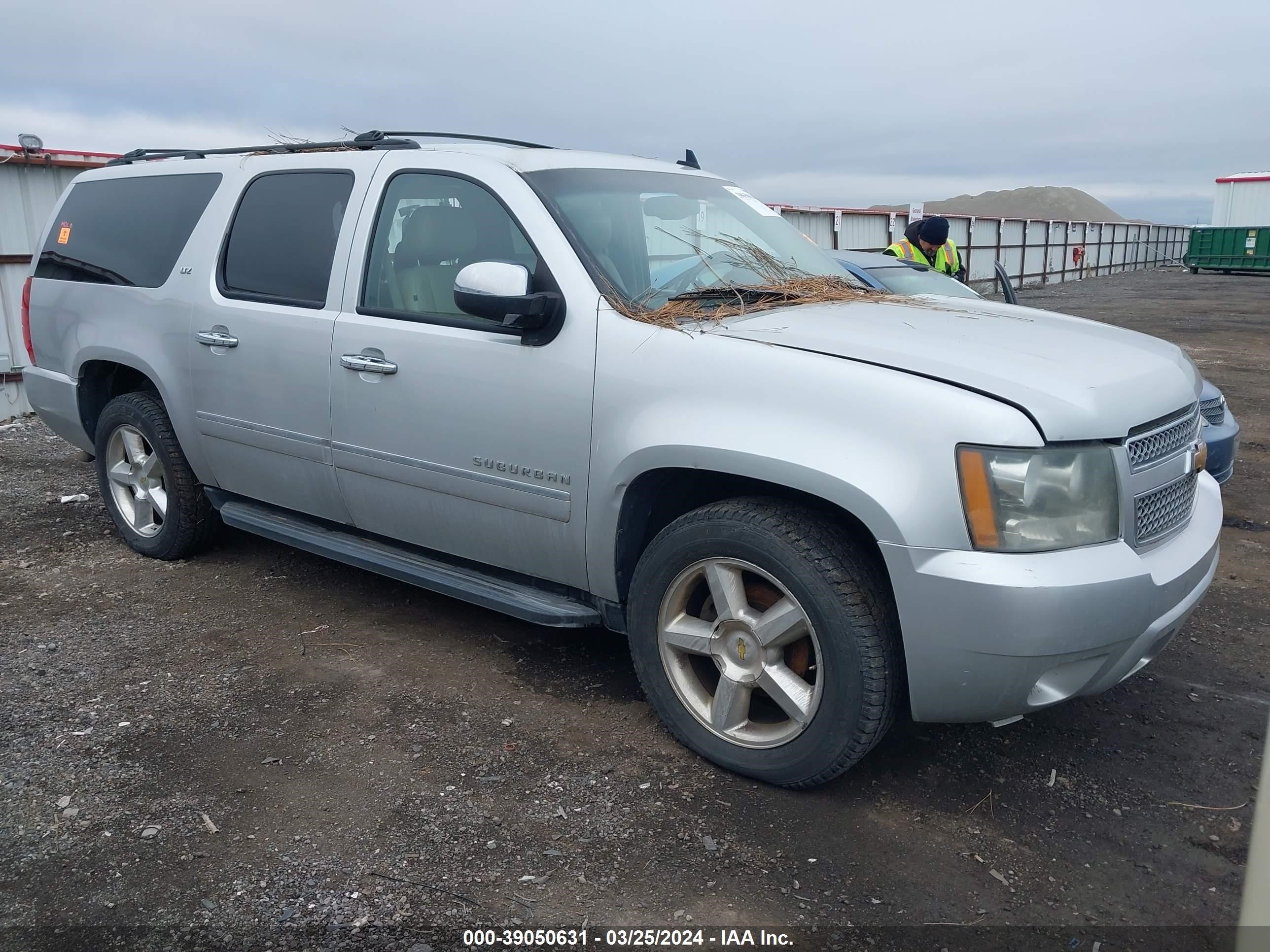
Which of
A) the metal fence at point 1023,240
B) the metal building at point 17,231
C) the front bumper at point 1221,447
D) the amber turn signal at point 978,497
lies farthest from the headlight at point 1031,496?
the metal building at point 17,231

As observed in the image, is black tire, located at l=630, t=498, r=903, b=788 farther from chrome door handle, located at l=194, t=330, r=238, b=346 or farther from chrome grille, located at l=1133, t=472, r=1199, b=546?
chrome door handle, located at l=194, t=330, r=238, b=346

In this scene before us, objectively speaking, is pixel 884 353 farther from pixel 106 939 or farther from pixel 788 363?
pixel 106 939

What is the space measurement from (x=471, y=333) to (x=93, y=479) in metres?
4.59

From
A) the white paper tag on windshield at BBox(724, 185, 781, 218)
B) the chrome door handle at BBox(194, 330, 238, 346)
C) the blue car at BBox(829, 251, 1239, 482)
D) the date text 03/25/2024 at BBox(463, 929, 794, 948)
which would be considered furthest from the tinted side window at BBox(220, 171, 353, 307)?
the blue car at BBox(829, 251, 1239, 482)

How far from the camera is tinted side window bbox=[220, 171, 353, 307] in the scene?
399 centimetres

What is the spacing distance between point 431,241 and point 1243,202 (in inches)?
1771

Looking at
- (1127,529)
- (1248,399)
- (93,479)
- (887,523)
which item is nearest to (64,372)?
(93,479)

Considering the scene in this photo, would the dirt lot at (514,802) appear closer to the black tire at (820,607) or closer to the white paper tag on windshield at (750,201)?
the black tire at (820,607)

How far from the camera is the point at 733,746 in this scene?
10.0ft

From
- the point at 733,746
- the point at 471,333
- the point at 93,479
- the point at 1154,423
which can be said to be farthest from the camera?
the point at 93,479

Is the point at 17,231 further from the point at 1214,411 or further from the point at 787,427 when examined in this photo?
the point at 1214,411

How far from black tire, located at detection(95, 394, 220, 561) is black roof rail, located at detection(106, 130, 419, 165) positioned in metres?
1.18

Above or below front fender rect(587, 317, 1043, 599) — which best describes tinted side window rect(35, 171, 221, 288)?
above

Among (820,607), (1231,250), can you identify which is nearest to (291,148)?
(820,607)
